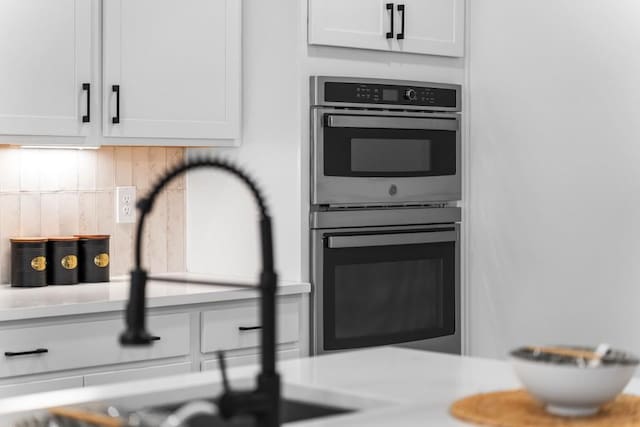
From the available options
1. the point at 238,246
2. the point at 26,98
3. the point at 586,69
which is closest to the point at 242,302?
the point at 238,246

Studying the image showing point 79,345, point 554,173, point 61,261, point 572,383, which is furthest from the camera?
point 554,173

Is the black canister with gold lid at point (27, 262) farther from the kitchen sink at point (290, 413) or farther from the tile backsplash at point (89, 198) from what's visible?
the kitchen sink at point (290, 413)

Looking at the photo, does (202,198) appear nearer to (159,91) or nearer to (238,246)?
(238,246)

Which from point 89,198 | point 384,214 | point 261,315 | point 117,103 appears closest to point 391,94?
point 384,214

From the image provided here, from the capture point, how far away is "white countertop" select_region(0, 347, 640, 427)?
71.1 inches

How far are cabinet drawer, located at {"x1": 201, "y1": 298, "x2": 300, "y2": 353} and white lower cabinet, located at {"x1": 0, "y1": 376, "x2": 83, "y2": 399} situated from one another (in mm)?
455

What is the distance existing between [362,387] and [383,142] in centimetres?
192

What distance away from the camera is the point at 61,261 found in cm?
364

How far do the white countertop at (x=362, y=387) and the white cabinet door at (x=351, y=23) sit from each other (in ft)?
5.34

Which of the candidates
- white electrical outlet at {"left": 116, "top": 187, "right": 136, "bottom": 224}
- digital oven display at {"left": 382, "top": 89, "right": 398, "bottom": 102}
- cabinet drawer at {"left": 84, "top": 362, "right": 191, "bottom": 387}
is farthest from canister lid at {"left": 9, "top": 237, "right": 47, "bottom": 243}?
digital oven display at {"left": 382, "top": 89, "right": 398, "bottom": 102}

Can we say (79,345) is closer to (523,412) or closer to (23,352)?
(23,352)

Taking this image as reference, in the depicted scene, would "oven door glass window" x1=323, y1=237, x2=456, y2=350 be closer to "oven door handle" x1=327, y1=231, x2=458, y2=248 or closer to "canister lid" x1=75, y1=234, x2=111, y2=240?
"oven door handle" x1=327, y1=231, x2=458, y2=248

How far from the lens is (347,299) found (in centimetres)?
377

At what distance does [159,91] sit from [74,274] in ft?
2.22
